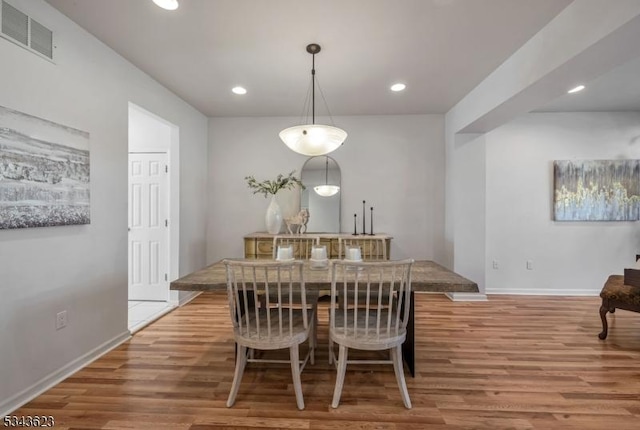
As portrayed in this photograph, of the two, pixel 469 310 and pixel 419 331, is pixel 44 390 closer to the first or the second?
pixel 419 331

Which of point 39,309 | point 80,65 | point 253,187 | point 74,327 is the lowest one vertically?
point 74,327

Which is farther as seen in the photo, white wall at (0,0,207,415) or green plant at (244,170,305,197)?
green plant at (244,170,305,197)

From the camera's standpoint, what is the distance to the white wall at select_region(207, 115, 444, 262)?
14.5 ft

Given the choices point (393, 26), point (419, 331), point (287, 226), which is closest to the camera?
point (393, 26)

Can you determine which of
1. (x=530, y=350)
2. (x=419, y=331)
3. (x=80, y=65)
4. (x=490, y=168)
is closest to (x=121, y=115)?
(x=80, y=65)

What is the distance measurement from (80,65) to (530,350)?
14.2 ft

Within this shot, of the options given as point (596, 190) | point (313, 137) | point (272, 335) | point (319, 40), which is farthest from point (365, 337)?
point (596, 190)

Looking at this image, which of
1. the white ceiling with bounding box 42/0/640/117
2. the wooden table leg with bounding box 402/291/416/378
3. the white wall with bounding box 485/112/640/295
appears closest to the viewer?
the white ceiling with bounding box 42/0/640/117

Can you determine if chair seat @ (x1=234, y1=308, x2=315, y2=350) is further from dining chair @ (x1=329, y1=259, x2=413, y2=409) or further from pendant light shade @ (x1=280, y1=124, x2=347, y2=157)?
pendant light shade @ (x1=280, y1=124, x2=347, y2=157)

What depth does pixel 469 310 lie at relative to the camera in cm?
365

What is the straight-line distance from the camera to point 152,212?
384 centimetres

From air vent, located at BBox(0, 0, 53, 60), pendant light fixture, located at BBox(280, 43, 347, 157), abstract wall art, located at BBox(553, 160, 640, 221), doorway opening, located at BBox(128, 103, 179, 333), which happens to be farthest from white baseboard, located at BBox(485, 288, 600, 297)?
air vent, located at BBox(0, 0, 53, 60)

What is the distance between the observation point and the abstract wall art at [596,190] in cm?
413

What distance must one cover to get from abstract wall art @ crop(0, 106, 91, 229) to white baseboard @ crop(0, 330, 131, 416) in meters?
1.02
